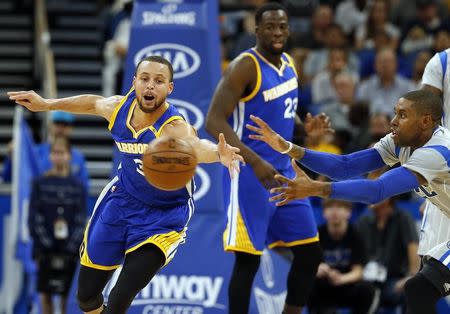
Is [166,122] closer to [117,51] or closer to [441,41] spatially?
[117,51]

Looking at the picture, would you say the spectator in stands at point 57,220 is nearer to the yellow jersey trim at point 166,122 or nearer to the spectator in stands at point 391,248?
the spectator in stands at point 391,248

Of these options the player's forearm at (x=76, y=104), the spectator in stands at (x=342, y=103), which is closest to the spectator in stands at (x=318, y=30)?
the spectator in stands at (x=342, y=103)

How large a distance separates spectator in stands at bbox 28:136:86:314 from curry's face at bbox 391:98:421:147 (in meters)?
4.84

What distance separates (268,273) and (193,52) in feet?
6.65

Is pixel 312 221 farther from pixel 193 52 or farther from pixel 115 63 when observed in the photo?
pixel 115 63

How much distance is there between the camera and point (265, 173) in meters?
6.25

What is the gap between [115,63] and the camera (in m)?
12.9

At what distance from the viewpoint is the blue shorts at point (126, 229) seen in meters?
5.95

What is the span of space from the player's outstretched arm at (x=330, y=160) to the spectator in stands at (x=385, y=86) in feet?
16.6

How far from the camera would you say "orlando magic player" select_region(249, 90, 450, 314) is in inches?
205

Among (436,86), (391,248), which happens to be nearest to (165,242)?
(436,86)

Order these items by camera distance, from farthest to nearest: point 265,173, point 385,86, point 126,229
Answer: point 385,86 → point 265,173 → point 126,229

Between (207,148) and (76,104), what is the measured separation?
1.04m

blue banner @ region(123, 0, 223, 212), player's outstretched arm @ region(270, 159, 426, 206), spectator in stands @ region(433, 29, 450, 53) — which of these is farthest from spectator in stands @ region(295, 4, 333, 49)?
player's outstretched arm @ region(270, 159, 426, 206)
